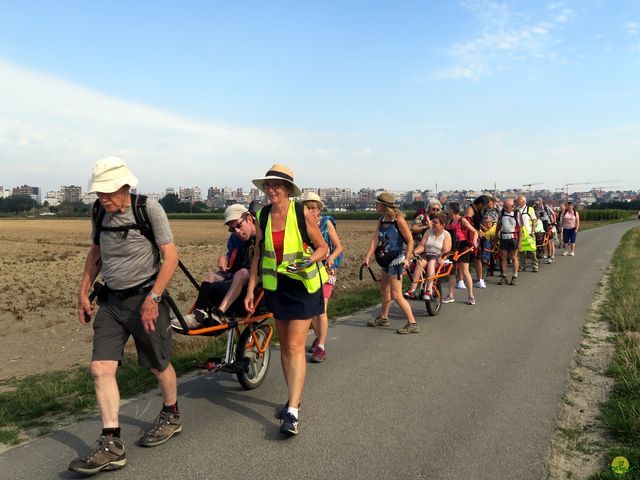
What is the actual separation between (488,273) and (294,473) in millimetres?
11567

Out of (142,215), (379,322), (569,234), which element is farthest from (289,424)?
(569,234)

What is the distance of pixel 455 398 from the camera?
15.7 ft

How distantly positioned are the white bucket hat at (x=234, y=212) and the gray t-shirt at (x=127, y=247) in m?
1.33

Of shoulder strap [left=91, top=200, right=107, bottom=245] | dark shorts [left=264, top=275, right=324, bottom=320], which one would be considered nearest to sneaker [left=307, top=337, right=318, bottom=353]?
dark shorts [left=264, top=275, right=324, bottom=320]

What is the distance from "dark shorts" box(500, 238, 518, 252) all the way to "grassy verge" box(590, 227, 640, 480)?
255 centimetres

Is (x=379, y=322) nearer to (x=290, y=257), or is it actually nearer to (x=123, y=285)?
(x=290, y=257)

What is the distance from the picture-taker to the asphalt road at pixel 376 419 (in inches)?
138

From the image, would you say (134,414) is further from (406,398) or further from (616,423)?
(616,423)

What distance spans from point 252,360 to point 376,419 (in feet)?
4.80

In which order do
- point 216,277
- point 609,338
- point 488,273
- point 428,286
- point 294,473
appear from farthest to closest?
point 488,273 < point 428,286 < point 609,338 < point 216,277 < point 294,473

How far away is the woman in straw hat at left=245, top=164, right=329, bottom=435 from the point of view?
4.06 metres

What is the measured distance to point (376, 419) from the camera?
4293 mm

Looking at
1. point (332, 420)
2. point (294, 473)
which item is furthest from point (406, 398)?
point (294, 473)

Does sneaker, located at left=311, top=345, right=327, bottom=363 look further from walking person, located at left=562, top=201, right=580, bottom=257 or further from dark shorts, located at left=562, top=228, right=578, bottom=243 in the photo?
dark shorts, located at left=562, top=228, right=578, bottom=243
